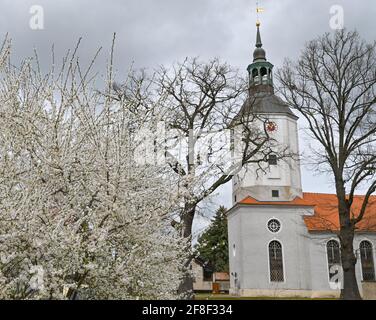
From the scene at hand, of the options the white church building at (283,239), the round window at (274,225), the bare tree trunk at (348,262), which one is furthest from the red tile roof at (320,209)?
the bare tree trunk at (348,262)

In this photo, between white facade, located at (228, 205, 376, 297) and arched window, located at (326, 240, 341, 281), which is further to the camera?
arched window, located at (326, 240, 341, 281)

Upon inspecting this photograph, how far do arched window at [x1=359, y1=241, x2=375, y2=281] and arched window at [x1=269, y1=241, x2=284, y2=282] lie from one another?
6729 mm

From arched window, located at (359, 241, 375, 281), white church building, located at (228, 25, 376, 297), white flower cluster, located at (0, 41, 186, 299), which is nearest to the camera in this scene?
white flower cluster, located at (0, 41, 186, 299)

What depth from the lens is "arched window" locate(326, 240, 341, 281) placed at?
3488 centimetres

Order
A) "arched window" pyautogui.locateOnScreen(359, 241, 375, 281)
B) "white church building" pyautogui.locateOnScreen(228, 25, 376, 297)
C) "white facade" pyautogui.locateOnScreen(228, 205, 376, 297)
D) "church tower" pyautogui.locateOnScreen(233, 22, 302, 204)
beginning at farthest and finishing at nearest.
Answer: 1. "church tower" pyautogui.locateOnScreen(233, 22, 302, 204)
2. "arched window" pyautogui.locateOnScreen(359, 241, 375, 281)
3. "white church building" pyautogui.locateOnScreen(228, 25, 376, 297)
4. "white facade" pyautogui.locateOnScreen(228, 205, 376, 297)

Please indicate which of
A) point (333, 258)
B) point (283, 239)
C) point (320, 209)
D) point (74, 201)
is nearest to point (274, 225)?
point (283, 239)

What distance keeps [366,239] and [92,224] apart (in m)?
36.1

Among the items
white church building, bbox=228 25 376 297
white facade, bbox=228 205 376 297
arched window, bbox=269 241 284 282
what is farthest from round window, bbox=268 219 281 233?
arched window, bbox=269 241 284 282

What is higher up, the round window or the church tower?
the church tower

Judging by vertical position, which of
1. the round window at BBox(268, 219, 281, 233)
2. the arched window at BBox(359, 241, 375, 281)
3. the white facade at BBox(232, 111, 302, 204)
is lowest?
the arched window at BBox(359, 241, 375, 281)

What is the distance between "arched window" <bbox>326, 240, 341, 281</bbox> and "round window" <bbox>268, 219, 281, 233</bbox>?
4.04 metres

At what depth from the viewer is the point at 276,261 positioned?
114 ft

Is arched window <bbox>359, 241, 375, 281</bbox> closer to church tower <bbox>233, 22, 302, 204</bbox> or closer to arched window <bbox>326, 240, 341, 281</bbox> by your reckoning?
arched window <bbox>326, 240, 341, 281</bbox>
